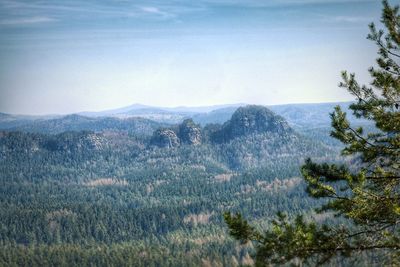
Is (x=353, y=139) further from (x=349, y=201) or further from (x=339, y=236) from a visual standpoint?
(x=339, y=236)

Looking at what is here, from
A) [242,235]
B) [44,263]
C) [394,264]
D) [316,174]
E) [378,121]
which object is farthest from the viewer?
[44,263]

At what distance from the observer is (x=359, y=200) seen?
23.0m

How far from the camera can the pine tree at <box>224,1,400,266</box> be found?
22.5 m

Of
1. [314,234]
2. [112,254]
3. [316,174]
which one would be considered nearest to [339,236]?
[314,234]

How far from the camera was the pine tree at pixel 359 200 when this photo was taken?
73.9 ft

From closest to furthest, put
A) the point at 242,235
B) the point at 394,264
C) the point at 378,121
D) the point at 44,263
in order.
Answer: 1. the point at 394,264
2. the point at 242,235
3. the point at 378,121
4. the point at 44,263

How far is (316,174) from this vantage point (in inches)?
1056

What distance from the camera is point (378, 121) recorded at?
24.7 m

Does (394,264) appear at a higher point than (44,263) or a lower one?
higher

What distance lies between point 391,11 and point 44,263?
180 metres

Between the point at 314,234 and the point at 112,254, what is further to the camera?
the point at 112,254

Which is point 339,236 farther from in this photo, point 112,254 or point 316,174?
point 112,254

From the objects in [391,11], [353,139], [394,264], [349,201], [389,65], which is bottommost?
[394,264]

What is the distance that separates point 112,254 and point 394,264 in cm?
17459
